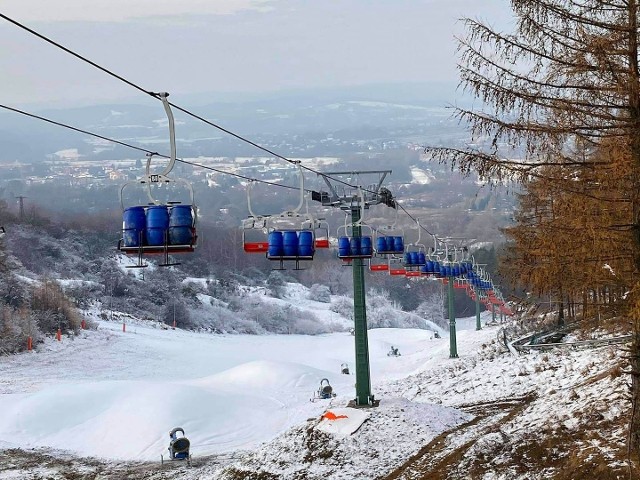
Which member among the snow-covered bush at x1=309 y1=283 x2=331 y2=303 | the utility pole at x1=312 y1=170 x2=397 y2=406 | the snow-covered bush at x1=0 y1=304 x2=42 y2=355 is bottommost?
the snow-covered bush at x1=309 y1=283 x2=331 y2=303

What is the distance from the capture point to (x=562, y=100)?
35.5 feet

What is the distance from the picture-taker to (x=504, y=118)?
1132cm

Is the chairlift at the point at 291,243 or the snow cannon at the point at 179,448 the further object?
the snow cannon at the point at 179,448

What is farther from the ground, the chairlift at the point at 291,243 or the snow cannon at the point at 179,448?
the chairlift at the point at 291,243

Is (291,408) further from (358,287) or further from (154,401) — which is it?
(358,287)

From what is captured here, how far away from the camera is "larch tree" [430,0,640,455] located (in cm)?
1055

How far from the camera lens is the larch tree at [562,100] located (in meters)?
10.5

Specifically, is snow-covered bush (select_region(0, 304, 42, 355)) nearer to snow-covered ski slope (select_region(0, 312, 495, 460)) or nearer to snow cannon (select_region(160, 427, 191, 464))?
snow-covered ski slope (select_region(0, 312, 495, 460))

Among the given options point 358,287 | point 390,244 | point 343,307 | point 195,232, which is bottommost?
point 343,307

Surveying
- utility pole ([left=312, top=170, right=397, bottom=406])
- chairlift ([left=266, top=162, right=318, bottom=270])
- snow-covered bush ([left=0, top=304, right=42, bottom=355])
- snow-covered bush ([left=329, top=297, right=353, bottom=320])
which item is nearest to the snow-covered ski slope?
snow-covered bush ([left=0, top=304, right=42, bottom=355])

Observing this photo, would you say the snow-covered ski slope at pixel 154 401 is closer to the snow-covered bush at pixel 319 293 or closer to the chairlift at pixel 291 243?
the chairlift at pixel 291 243

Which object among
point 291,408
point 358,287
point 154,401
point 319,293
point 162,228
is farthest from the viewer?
point 319,293

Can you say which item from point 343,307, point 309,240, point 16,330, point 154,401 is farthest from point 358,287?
point 343,307

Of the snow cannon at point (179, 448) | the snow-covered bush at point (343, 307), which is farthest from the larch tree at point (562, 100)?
the snow-covered bush at point (343, 307)
